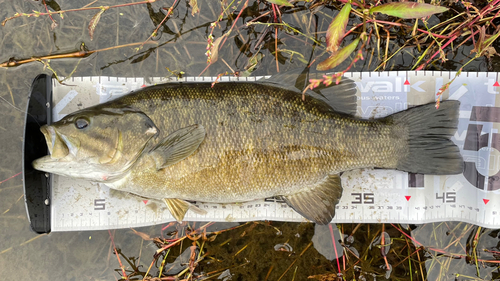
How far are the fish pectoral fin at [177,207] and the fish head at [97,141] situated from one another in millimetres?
438

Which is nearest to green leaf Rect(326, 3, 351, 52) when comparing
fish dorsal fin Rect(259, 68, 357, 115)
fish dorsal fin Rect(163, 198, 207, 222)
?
fish dorsal fin Rect(259, 68, 357, 115)

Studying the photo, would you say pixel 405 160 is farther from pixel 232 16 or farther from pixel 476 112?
pixel 232 16

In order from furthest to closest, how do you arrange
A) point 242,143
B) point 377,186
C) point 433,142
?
point 377,186 → point 433,142 → point 242,143

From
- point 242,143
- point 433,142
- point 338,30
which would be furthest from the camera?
point 433,142

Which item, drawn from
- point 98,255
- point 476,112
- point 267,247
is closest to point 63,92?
point 98,255

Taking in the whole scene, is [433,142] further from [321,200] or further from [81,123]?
[81,123]

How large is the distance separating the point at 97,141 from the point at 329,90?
170cm

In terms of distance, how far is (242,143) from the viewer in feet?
6.83

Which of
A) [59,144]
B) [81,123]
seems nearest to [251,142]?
[81,123]

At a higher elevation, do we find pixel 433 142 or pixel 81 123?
pixel 81 123

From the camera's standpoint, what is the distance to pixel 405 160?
A: 7.30 feet

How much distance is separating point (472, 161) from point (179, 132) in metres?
2.36

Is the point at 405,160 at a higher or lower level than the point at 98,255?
higher

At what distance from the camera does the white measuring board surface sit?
8.00ft
